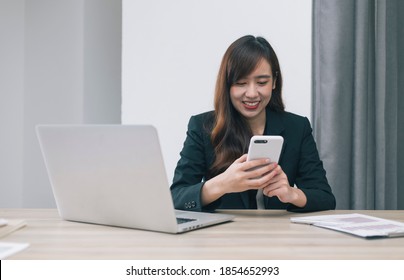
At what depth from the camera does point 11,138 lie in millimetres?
2672

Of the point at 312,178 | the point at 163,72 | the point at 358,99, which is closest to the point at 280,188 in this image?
the point at 312,178

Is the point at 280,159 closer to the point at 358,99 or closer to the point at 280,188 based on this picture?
the point at 280,188

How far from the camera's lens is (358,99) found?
219 centimetres

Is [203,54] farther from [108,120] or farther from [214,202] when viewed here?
[214,202]

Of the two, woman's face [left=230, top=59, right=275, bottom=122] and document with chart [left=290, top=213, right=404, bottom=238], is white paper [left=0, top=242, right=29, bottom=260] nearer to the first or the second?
document with chart [left=290, top=213, right=404, bottom=238]

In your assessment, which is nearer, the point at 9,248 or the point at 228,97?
the point at 9,248

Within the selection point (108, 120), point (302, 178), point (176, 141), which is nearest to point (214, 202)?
point (302, 178)

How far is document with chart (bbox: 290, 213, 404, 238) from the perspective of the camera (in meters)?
1.05

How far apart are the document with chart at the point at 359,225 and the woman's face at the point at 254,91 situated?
0.60 metres

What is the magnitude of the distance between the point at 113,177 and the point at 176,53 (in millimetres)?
1439

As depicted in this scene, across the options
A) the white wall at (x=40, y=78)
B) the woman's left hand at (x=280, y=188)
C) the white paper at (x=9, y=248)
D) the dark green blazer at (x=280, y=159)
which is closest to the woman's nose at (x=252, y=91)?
the dark green blazer at (x=280, y=159)

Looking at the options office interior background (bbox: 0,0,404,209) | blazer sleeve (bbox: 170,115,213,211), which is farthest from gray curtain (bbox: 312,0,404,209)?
blazer sleeve (bbox: 170,115,213,211)

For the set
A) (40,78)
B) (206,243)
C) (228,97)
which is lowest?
(206,243)

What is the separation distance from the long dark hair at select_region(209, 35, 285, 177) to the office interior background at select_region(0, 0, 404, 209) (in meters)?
0.56
